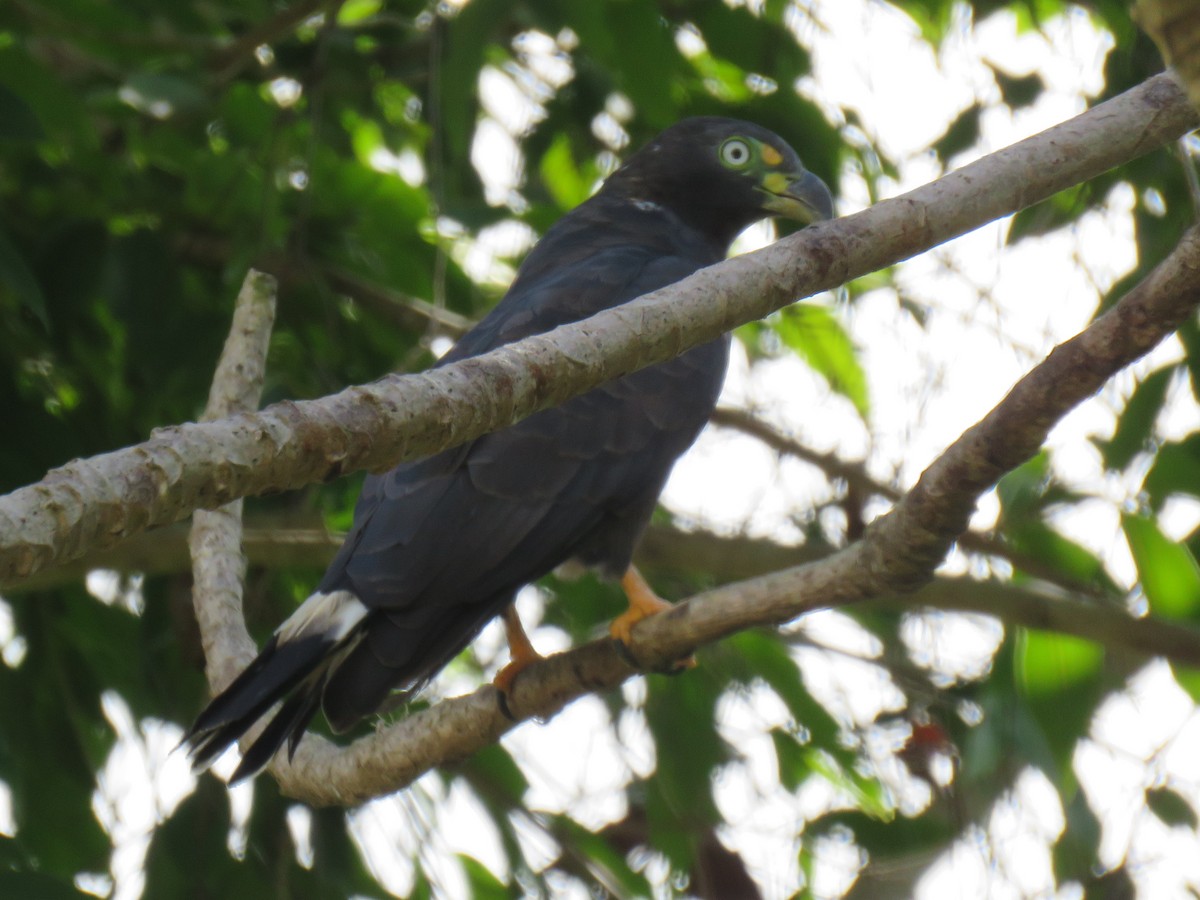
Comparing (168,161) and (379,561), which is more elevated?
(168,161)

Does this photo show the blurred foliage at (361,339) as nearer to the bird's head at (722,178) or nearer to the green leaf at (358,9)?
the bird's head at (722,178)

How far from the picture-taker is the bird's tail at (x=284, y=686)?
2.71 metres

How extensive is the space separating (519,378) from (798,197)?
279 cm

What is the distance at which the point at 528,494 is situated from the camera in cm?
362

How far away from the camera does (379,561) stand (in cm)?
333

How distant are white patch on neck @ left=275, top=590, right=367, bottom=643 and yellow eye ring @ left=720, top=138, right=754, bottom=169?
222cm

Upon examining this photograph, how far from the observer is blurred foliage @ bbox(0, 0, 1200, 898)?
12.6ft

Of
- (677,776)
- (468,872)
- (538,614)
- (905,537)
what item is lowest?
(468,872)

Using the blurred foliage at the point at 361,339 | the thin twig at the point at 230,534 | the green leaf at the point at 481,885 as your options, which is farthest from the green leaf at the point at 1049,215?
the green leaf at the point at 481,885

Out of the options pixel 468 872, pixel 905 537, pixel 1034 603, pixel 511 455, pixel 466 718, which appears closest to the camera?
pixel 905 537

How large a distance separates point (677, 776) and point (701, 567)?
0.66m

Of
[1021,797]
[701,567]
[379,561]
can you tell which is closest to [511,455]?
[379,561]

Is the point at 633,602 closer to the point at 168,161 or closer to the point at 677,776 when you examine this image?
the point at 677,776

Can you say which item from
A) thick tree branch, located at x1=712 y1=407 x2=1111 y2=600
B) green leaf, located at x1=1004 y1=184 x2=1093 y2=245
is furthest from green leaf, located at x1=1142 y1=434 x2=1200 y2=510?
green leaf, located at x1=1004 y1=184 x2=1093 y2=245
